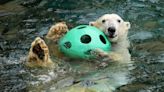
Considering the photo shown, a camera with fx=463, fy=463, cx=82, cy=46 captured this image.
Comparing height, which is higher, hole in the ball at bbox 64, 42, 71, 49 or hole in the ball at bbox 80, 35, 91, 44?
hole in the ball at bbox 80, 35, 91, 44

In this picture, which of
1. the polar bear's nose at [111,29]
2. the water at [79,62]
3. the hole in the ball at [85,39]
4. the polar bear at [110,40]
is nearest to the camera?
the water at [79,62]

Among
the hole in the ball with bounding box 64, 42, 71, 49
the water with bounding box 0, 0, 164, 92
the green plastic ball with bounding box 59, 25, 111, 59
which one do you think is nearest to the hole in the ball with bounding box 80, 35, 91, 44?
the green plastic ball with bounding box 59, 25, 111, 59

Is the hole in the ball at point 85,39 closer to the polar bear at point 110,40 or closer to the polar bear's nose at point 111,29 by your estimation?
the polar bear at point 110,40

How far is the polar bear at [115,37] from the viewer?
23.1 ft

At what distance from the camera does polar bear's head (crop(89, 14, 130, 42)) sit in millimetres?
7078

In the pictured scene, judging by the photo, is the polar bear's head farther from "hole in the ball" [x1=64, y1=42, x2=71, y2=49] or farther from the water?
"hole in the ball" [x1=64, y1=42, x2=71, y2=49]

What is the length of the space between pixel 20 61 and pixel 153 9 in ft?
14.6

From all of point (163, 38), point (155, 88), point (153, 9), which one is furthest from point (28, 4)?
point (155, 88)

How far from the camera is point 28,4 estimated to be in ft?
37.8

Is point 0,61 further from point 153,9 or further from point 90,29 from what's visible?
point 153,9

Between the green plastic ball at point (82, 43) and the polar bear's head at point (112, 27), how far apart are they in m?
0.19

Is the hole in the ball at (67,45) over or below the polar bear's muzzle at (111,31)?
below

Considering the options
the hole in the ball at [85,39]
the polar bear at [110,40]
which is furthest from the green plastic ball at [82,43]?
the polar bear at [110,40]

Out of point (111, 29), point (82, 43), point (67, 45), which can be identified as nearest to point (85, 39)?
point (82, 43)
